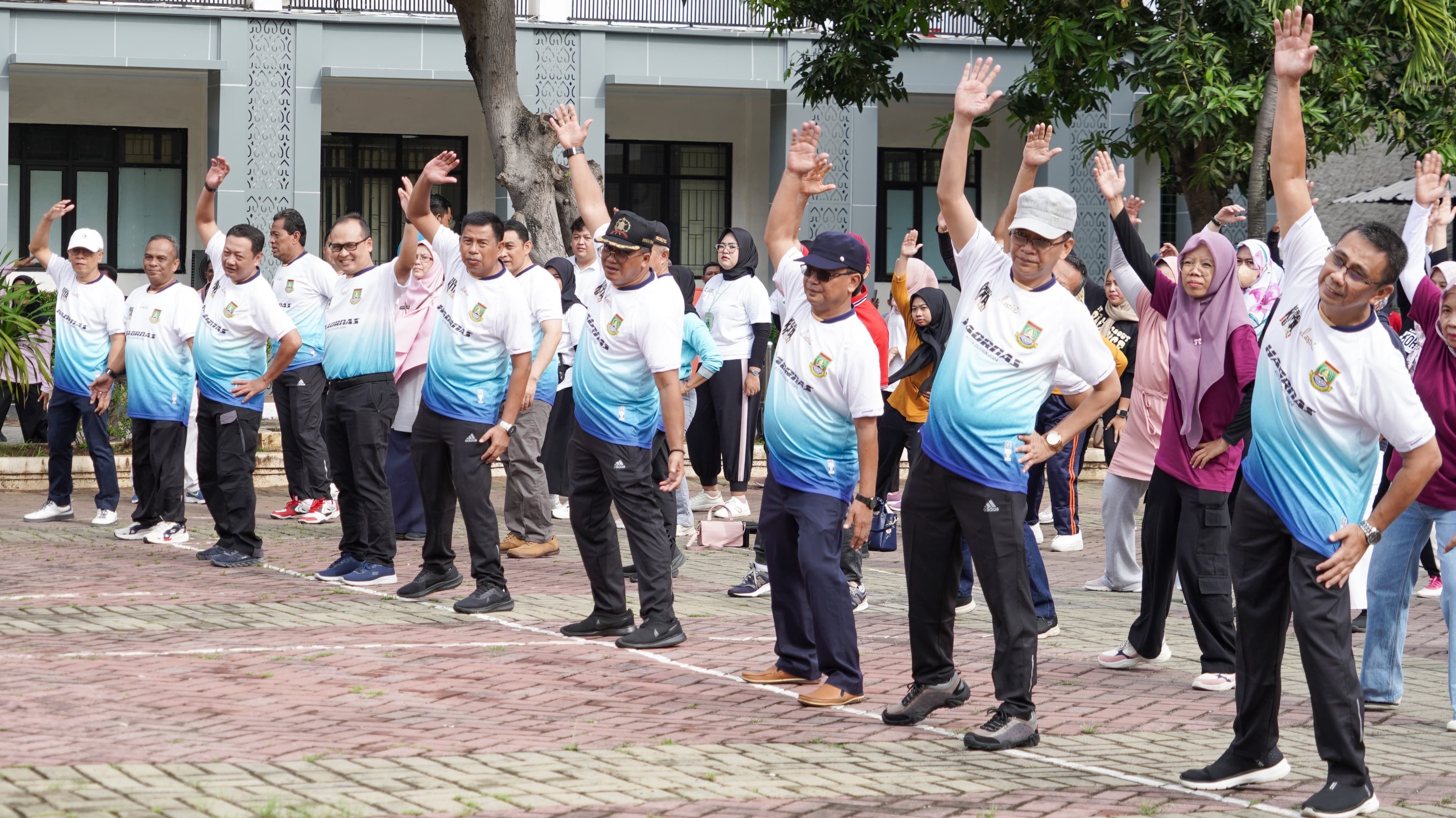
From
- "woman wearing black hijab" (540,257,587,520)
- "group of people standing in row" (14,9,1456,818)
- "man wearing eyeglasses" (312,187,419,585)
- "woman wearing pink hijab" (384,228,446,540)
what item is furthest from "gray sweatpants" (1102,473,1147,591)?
"woman wearing pink hijab" (384,228,446,540)

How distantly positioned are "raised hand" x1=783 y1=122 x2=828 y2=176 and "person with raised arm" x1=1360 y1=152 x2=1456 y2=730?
2426 millimetres

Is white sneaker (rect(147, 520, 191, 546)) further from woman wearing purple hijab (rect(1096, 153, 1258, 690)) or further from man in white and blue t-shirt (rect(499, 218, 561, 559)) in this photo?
woman wearing purple hijab (rect(1096, 153, 1258, 690))

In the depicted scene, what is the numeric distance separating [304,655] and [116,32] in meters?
18.9

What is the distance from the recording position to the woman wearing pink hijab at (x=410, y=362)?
35.6 ft

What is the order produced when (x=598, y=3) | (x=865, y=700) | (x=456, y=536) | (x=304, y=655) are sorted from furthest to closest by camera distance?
(x=598, y=3), (x=456, y=536), (x=304, y=655), (x=865, y=700)

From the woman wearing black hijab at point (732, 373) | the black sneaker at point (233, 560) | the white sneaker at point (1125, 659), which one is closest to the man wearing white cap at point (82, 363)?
the black sneaker at point (233, 560)

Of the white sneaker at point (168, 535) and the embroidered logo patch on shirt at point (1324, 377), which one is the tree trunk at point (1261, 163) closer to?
the white sneaker at point (168, 535)

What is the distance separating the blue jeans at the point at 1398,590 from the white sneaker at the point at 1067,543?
519 cm

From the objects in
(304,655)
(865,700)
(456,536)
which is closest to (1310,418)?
(865,700)

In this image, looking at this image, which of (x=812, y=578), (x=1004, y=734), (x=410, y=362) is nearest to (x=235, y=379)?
(x=410, y=362)

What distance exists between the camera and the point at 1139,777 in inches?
234

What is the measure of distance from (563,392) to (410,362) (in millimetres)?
1293

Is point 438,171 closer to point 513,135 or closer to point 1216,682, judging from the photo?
point 1216,682

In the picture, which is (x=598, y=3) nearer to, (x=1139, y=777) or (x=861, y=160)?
(x=861, y=160)
